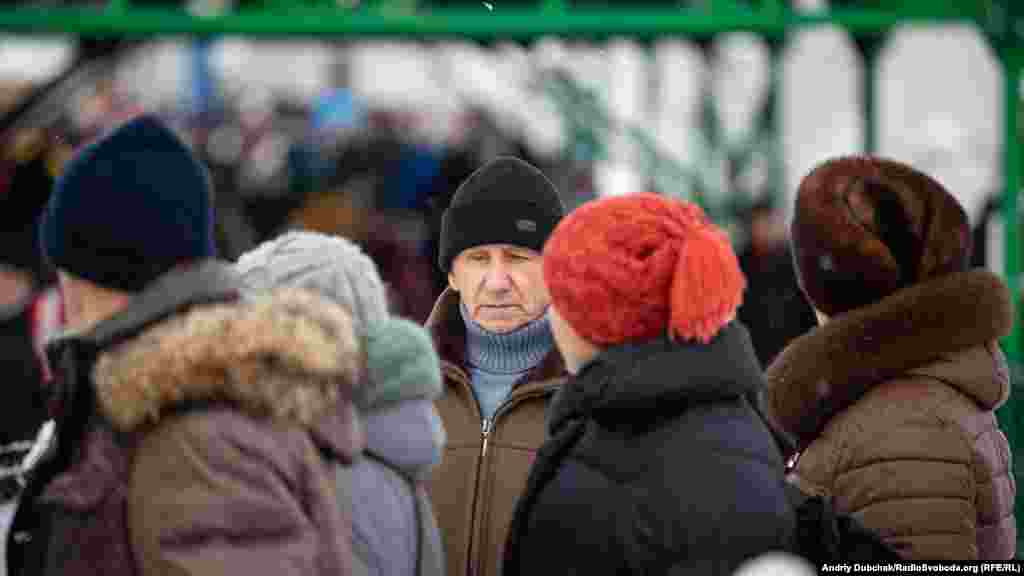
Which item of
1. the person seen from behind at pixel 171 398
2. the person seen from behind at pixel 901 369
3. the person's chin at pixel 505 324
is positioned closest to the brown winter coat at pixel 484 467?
the person's chin at pixel 505 324

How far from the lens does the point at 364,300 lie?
8.56ft

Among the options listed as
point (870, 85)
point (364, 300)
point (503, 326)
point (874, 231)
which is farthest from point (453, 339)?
point (870, 85)

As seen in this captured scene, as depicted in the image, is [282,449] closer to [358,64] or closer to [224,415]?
[224,415]

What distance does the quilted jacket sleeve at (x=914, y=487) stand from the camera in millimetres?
2781

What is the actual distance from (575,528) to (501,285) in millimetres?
1011

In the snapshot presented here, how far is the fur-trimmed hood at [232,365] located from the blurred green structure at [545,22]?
16.8ft

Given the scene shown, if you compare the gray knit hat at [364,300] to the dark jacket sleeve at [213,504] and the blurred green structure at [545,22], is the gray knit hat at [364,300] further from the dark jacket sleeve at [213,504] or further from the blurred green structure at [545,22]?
the blurred green structure at [545,22]

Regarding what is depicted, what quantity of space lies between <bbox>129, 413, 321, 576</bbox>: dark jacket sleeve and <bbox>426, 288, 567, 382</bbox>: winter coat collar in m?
1.11

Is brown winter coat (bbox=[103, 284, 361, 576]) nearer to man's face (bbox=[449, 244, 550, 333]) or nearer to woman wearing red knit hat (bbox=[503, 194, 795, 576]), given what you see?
woman wearing red knit hat (bbox=[503, 194, 795, 576])

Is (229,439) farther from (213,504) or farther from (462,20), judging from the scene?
(462,20)

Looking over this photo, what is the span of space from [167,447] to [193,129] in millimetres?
13499

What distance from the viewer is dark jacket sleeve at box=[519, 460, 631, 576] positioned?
239 cm

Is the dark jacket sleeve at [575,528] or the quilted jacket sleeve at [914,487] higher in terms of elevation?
the dark jacket sleeve at [575,528]

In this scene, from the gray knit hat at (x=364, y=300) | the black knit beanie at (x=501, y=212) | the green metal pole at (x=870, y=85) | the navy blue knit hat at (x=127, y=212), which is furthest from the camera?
the green metal pole at (x=870, y=85)
